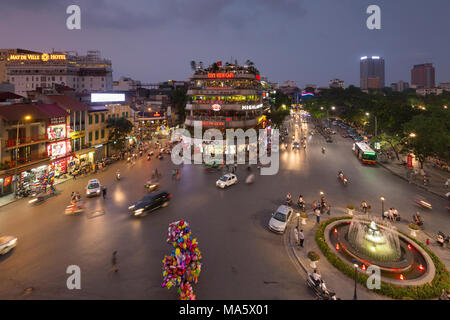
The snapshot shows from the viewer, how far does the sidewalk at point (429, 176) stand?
2797 centimetres

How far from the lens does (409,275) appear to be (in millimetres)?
14336

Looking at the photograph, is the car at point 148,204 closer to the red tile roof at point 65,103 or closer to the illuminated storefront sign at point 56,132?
the illuminated storefront sign at point 56,132

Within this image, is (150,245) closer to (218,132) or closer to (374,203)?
(374,203)

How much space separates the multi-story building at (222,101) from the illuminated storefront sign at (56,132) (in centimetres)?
2325

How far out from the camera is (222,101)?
49.1 metres

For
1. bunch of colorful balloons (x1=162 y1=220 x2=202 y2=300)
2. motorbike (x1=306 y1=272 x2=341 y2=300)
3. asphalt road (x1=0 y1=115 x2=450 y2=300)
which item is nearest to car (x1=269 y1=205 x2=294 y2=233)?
asphalt road (x1=0 y1=115 x2=450 y2=300)

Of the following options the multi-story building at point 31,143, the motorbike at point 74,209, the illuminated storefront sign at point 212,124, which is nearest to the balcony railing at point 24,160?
the multi-story building at point 31,143

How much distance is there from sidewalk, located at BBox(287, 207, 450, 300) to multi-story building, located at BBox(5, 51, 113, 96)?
115 meters

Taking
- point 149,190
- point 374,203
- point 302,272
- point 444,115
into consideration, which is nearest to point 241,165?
point 149,190

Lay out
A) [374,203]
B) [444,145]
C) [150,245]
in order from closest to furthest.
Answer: [150,245]
[374,203]
[444,145]

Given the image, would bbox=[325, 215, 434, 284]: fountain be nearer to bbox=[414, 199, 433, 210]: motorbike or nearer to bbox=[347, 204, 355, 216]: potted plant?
bbox=[347, 204, 355, 216]: potted plant

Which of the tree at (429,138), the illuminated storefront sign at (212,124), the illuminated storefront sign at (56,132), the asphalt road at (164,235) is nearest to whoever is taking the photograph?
the asphalt road at (164,235)

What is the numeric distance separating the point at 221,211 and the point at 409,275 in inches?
569

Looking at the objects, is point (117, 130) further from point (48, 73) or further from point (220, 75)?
point (48, 73)
